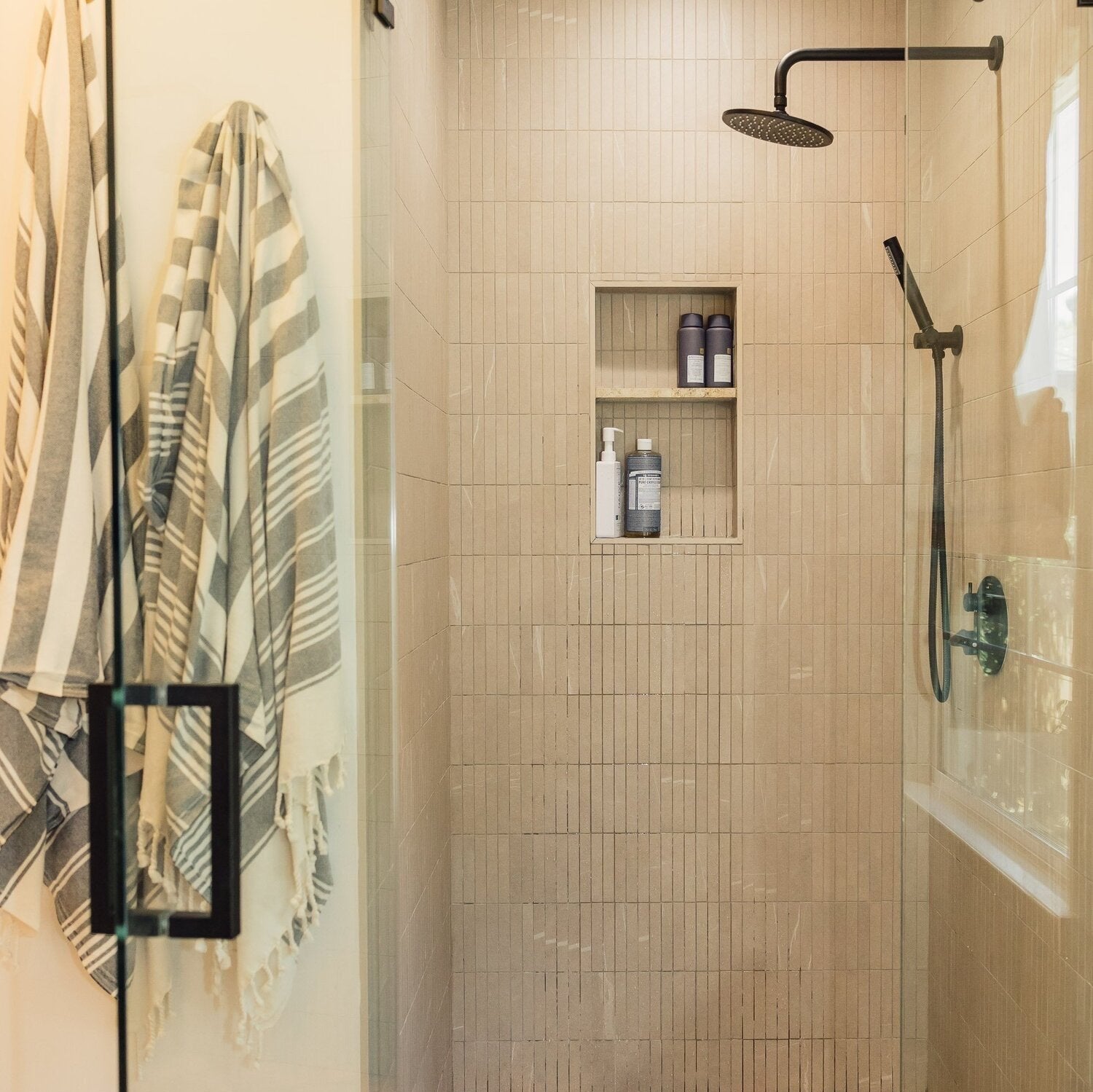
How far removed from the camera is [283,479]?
66 centimetres

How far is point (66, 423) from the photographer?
64 centimetres

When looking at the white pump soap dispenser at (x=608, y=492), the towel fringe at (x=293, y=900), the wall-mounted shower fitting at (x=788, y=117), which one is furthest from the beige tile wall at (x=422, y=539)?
the towel fringe at (x=293, y=900)

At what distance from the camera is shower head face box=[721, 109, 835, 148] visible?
62.0 inches

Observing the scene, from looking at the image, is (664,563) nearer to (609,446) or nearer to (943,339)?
(609,446)

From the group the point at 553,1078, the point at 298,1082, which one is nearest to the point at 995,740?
the point at 298,1082

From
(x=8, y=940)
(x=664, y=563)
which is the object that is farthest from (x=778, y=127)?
(x=8, y=940)

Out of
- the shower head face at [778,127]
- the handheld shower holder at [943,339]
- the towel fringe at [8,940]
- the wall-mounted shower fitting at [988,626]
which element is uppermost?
the shower head face at [778,127]

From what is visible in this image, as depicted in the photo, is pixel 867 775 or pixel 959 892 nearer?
pixel 959 892

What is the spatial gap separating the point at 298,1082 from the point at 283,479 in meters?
0.45

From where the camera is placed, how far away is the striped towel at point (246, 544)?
61cm

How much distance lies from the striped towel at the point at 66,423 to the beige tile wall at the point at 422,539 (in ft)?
2.11

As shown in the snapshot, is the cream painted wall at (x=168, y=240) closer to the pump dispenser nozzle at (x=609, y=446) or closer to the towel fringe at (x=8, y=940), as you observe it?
the towel fringe at (x=8, y=940)

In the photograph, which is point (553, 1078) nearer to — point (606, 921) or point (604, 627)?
point (606, 921)

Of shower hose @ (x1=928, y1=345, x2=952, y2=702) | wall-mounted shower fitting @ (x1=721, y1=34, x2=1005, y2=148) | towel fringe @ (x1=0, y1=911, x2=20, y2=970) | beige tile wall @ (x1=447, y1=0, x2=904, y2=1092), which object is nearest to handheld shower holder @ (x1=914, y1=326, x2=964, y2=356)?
shower hose @ (x1=928, y1=345, x2=952, y2=702)
